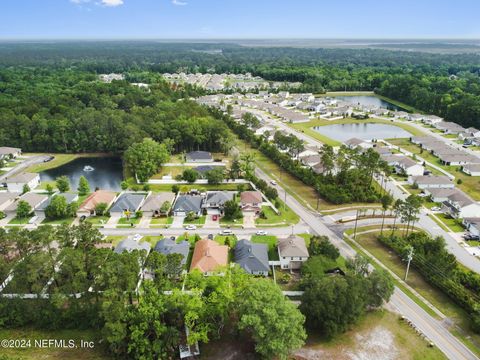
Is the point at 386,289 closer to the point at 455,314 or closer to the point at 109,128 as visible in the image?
the point at 455,314

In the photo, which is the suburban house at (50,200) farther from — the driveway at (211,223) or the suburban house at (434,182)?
the suburban house at (434,182)

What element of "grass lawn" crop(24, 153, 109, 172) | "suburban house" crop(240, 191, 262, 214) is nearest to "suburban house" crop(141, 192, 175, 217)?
"suburban house" crop(240, 191, 262, 214)

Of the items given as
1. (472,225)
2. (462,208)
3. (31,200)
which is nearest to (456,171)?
(462,208)

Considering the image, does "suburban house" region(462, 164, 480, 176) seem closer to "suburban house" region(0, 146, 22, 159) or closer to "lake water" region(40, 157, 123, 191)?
"lake water" region(40, 157, 123, 191)

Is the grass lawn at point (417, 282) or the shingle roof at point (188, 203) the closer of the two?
the grass lawn at point (417, 282)

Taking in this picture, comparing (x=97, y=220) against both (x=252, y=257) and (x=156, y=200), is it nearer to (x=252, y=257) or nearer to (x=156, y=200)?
(x=156, y=200)

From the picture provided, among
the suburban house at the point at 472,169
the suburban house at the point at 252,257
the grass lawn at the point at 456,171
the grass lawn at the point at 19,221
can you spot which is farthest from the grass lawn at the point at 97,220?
the suburban house at the point at 472,169

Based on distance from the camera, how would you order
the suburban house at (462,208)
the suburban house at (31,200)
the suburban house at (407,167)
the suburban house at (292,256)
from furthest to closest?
the suburban house at (407,167) → the suburban house at (31,200) → the suburban house at (462,208) → the suburban house at (292,256)
